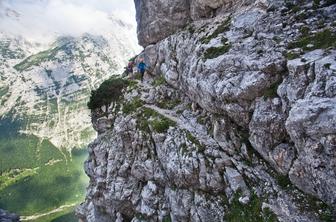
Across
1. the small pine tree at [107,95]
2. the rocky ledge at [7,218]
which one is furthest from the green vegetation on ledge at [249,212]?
the rocky ledge at [7,218]

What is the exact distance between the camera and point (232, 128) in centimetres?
3033

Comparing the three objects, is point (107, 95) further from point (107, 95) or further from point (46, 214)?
point (46, 214)

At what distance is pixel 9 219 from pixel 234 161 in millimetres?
130438

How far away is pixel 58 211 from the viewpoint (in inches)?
6683

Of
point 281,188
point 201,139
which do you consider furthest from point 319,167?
point 201,139

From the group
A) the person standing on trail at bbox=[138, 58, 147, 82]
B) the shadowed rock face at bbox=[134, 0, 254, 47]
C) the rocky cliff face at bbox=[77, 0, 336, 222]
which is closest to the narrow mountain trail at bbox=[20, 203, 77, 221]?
the rocky cliff face at bbox=[77, 0, 336, 222]

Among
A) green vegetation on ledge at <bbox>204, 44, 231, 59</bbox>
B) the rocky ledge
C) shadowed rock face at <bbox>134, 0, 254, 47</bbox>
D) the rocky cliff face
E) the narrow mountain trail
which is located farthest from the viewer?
the narrow mountain trail

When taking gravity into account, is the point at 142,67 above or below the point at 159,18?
below

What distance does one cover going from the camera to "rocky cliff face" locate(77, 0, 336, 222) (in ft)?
71.3

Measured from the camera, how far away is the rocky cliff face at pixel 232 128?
856 inches

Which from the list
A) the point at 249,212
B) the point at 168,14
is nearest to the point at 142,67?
the point at 168,14

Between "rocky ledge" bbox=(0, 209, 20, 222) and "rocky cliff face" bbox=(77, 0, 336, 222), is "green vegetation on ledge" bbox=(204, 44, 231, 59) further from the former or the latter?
"rocky ledge" bbox=(0, 209, 20, 222)

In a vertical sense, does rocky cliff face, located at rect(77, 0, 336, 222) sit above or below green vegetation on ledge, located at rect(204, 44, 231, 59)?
below

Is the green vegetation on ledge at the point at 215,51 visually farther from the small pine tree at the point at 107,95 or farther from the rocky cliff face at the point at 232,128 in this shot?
the small pine tree at the point at 107,95
